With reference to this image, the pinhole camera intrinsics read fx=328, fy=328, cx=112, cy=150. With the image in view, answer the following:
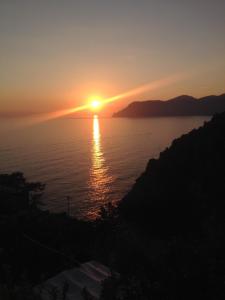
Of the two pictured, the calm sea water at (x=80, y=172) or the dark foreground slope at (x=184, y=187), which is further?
the calm sea water at (x=80, y=172)

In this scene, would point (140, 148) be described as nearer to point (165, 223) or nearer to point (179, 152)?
point (179, 152)

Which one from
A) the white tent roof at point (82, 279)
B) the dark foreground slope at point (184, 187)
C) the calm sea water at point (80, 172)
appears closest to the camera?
the white tent roof at point (82, 279)

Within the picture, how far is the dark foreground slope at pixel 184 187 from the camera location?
34375 mm

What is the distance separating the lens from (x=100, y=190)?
Answer: 64.6m

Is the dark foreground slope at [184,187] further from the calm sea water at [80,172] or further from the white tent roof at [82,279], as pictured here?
the white tent roof at [82,279]

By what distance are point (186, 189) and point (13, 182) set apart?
29283mm

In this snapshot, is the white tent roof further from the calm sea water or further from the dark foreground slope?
the calm sea water

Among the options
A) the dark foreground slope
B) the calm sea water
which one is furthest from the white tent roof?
the calm sea water

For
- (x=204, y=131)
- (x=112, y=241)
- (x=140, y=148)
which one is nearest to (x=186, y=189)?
(x=204, y=131)

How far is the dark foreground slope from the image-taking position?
34.4 m

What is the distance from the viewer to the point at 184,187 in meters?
37.4

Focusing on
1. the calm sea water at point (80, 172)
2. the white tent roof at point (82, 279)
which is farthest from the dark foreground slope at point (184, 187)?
the white tent roof at point (82, 279)

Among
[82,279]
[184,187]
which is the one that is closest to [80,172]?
[184,187]

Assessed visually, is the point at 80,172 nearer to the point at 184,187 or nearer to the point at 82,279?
the point at 184,187
